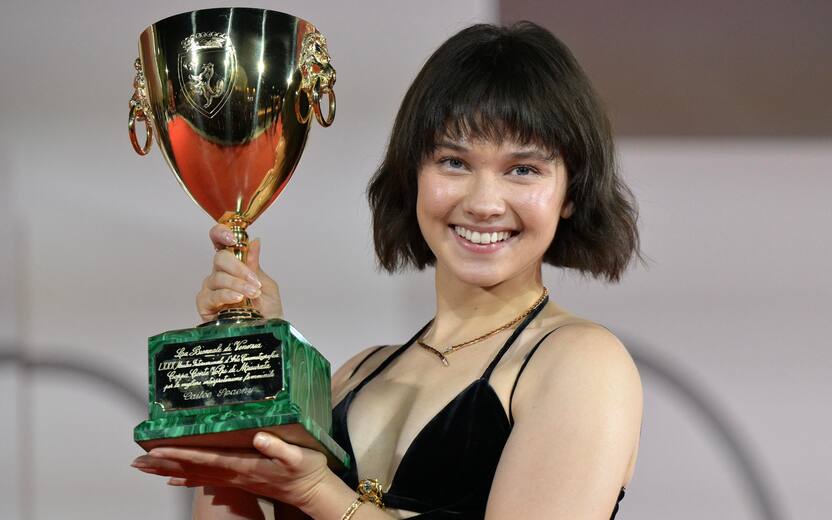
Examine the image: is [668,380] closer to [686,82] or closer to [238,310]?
[686,82]

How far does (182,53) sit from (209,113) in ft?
0.31

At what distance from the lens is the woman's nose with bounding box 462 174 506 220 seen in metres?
1.83

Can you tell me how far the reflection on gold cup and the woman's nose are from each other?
9.6 inches

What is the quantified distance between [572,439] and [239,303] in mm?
467

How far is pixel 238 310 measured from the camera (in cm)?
172

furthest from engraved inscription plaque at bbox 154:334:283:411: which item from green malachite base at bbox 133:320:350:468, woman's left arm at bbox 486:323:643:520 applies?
woman's left arm at bbox 486:323:643:520

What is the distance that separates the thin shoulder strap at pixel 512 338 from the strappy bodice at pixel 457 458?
0.02 m

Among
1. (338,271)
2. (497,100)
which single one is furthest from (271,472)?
(338,271)

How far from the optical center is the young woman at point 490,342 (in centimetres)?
167

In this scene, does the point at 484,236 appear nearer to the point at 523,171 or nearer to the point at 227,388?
the point at 523,171

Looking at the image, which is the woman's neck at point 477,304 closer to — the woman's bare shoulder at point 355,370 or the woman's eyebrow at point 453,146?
the woman's bare shoulder at point 355,370

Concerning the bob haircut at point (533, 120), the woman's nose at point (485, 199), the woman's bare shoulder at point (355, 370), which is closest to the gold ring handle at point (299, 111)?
the bob haircut at point (533, 120)

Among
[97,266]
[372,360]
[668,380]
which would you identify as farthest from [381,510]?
[97,266]

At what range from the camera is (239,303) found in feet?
5.66
